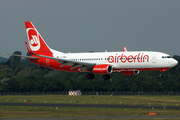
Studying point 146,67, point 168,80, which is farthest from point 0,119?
point 168,80

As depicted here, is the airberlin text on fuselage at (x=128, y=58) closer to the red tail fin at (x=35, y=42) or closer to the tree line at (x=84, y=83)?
the red tail fin at (x=35, y=42)

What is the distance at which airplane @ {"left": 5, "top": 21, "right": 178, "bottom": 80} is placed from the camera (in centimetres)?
7419

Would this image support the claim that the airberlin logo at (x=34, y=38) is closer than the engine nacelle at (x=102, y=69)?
No

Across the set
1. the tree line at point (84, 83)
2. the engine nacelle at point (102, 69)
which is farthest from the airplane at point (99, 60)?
the tree line at point (84, 83)

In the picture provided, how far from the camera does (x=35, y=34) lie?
89.5 m

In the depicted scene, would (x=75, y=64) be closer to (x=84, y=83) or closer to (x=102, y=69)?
(x=102, y=69)

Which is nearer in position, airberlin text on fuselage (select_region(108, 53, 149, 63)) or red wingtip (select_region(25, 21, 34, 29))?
airberlin text on fuselage (select_region(108, 53, 149, 63))

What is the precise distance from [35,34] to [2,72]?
7477cm

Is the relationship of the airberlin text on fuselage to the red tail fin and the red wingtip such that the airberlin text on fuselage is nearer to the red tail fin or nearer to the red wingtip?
the red tail fin

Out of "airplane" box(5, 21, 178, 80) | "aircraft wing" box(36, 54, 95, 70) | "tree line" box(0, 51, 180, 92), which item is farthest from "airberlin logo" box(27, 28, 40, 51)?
"tree line" box(0, 51, 180, 92)

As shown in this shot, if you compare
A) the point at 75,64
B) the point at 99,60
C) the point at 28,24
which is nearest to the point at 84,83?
the point at 28,24

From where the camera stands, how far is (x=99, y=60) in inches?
3115

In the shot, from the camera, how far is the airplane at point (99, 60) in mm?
74188

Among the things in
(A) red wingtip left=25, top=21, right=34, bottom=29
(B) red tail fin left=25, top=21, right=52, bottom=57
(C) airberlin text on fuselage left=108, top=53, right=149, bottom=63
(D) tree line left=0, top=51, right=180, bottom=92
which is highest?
(A) red wingtip left=25, top=21, right=34, bottom=29
